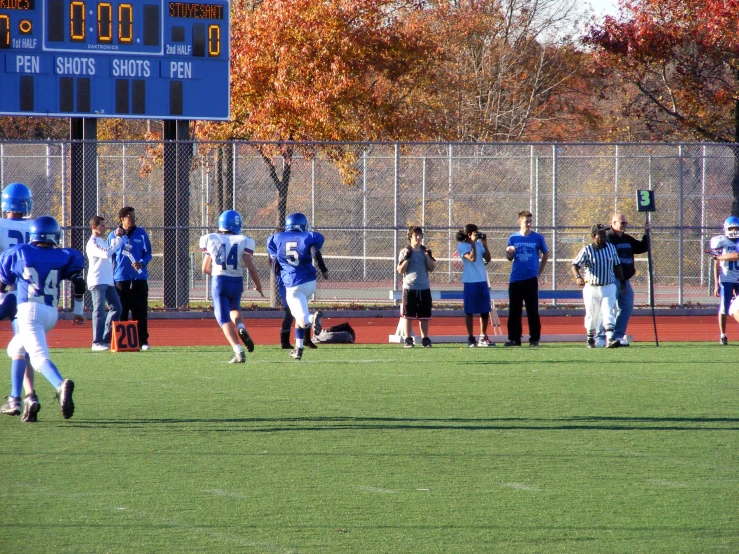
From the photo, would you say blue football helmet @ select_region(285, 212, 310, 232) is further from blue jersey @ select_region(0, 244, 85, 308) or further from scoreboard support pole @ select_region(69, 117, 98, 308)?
scoreboard support pole @ select_region(69, 117, 98, 308)

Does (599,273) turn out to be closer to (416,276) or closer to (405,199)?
(416,276)

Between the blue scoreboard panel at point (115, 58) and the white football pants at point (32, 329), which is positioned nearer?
the white football pants at point (32, 329)

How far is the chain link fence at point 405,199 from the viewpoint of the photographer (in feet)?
72.3

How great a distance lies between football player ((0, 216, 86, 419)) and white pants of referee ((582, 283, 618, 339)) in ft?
25.7

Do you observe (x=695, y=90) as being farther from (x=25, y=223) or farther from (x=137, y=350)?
(x=25, y=223)

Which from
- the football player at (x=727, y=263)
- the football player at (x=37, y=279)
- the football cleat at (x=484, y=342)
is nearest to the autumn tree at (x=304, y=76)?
the football cleat at (x=484, y=342)

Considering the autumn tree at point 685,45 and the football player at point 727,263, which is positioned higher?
the autumn tree at point 685,45

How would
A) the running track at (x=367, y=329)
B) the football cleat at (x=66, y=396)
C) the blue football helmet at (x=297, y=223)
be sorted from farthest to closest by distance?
the running track at (x=367, y=329) → the blue football helmet at (x=297, y=223) → the football cleat at (x=66, y=396)

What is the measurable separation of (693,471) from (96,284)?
8900mm

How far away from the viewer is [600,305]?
14.0 metres

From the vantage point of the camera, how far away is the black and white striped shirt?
13.7 metres

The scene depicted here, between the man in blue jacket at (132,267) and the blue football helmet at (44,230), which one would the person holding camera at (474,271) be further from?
the blue football helmet at (44,230)

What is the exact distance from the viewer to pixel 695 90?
23.9m

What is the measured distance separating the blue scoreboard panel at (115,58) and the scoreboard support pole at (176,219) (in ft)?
3.46
